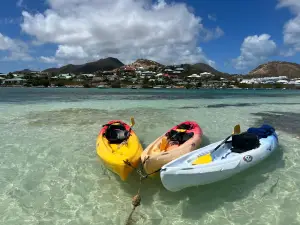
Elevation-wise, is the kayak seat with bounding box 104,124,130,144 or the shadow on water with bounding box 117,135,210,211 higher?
the kayak seat with bounding box 104,124,130,144

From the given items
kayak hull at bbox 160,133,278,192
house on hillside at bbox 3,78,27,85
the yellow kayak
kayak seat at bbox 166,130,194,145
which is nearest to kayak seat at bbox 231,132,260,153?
kayak hull at bbox 160,133,278,192

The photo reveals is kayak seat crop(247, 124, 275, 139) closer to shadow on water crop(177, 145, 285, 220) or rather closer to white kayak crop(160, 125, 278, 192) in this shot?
white kayak crop(160, 125, 278, 192)

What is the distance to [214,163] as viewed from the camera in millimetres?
8031

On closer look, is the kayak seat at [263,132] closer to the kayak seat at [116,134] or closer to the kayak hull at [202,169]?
the kayak hull at [202,169]

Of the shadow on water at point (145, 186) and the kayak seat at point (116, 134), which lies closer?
the shadow on water at point (145, 186)

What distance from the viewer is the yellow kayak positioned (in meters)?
8.18

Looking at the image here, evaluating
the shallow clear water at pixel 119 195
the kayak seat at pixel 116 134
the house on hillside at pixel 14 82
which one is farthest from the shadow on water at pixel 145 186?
the house on hillside at pixel 14 82

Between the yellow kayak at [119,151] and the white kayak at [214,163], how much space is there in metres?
1.49

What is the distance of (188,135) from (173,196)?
4061 mm

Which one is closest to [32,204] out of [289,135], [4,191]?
[4,191]

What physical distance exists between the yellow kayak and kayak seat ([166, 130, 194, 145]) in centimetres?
175

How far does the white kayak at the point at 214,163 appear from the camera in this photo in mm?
7324

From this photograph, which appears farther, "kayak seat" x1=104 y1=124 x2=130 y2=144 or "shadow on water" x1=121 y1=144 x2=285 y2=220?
"kayak seat" x1=104 y1=124 x2=130 y2=144

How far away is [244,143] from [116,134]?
6.14 metres
